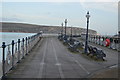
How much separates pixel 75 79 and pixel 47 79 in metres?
1.27

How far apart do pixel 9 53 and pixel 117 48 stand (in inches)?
947

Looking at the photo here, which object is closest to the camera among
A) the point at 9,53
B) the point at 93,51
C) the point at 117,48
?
the point at 9,53

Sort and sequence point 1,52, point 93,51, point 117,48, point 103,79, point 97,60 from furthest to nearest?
1. point 117,48
2. point 93,51
3. point 97,60
4. point 1,52
5. point 103,79

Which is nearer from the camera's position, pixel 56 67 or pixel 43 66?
pixel 56 67

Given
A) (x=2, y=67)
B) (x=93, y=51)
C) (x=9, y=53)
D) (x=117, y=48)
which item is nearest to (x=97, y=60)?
(x=93, y=51)

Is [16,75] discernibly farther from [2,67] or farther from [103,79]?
[103,79]

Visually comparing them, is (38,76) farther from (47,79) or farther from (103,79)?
(103,79)

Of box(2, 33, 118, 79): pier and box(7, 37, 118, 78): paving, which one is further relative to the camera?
box(7, 37, 118, 78): paving

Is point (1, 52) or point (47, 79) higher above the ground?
point (1, 52)

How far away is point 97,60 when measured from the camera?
20.5m

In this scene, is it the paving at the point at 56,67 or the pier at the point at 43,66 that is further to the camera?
the paving at the point at 56,67

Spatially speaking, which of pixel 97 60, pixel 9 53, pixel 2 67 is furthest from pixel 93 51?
pixel 2 67

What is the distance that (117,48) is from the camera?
35281mm

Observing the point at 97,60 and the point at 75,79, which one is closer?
the point at 75,79
